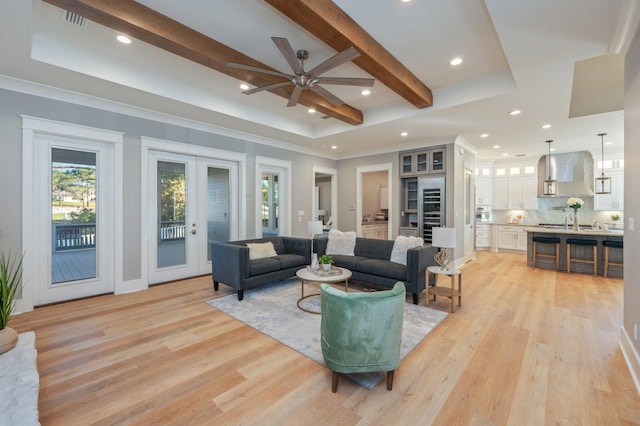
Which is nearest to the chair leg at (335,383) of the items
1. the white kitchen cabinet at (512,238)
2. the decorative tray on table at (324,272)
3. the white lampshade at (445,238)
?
the decorative tray on table at (324,272)

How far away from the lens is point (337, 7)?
8.02 ft

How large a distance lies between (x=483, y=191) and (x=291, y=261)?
7.22 meters

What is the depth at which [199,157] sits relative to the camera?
517 centimetres

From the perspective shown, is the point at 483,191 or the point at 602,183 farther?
the point at 483,191

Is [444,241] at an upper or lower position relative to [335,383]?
upper

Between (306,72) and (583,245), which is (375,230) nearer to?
(583,245)

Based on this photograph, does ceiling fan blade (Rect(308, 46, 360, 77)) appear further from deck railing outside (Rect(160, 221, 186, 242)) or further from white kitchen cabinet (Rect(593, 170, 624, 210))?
white kitchen cabinet (Rect(593, 170, 624, 210))

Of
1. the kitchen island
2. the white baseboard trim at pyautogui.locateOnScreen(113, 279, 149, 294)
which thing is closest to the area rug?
the white baseboard trim at pyautogui.locateOnScreen(113, 279, 149, 294)

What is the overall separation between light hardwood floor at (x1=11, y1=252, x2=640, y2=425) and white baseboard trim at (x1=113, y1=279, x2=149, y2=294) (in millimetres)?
531

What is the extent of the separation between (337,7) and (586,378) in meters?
3.70

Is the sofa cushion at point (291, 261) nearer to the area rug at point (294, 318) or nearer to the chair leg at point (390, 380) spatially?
the area rug at point (294, 318)

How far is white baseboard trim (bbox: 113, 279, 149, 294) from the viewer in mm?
4211

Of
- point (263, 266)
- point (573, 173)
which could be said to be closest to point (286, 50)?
point (263, 266)

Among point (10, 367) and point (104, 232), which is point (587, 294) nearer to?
point (10, 367)
